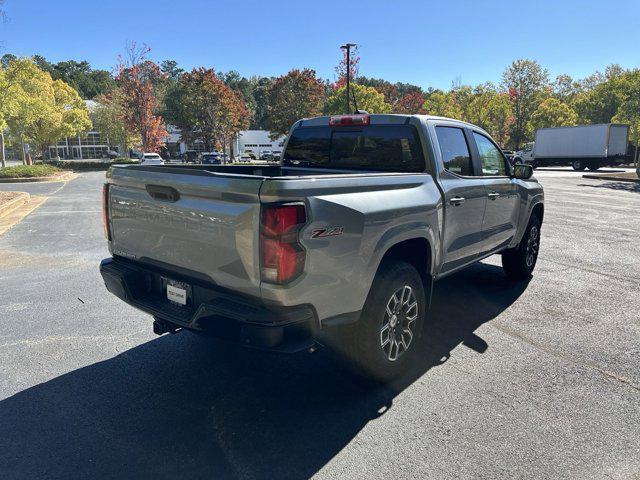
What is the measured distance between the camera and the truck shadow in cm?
265

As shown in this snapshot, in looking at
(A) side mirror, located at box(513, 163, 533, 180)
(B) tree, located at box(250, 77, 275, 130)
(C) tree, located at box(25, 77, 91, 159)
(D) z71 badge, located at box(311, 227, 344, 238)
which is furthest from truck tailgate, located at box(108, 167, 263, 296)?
(B) tree, located at box(250, 77, 275, 130)

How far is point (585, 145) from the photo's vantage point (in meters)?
35.6

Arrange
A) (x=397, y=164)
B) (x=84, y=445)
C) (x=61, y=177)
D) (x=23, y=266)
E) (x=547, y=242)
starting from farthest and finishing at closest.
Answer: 1. (x=61, y=177)
2. (x=547, y=242)
3. (x=23, y=266)
4. (x=397, y=164)
5. (x=84, y=445)

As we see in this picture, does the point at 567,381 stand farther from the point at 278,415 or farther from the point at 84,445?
the point at 84,445

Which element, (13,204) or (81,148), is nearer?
(13,204)

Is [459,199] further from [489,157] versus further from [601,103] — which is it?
[601,103]

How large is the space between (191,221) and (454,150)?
2677mm

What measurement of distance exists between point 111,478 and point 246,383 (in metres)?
1.20

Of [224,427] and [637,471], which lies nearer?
[637,471]

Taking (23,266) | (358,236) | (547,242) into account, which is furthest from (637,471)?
(23,266)

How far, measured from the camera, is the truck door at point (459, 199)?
4121mm

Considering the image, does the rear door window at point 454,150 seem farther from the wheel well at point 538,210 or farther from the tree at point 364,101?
the tree at point 364,101

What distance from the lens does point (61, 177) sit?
2622 centimetres

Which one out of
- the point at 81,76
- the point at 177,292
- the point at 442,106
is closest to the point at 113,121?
the point at 442,106
